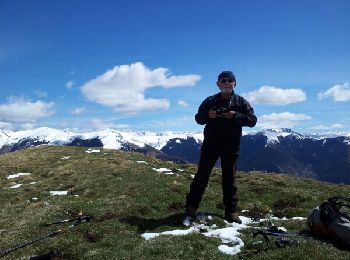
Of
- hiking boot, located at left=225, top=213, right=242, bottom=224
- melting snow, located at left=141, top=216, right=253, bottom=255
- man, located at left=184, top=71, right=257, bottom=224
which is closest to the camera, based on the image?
melting snow, located at left=141, top=216, right=253, bottom=255

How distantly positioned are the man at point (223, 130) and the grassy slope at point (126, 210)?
191cm

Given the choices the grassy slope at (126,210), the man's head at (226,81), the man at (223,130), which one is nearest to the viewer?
the grassy slope at (126,210)

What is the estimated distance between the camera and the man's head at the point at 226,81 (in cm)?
1658

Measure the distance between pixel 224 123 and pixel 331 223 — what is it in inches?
223

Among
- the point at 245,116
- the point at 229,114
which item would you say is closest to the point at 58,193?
the point at 229,114

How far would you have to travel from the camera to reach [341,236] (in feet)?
43.8

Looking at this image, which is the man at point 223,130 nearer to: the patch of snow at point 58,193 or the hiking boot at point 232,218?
the hiking boot at point 232,218

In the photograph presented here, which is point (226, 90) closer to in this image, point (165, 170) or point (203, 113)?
point (203, 113)

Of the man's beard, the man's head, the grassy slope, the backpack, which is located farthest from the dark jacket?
the backpack

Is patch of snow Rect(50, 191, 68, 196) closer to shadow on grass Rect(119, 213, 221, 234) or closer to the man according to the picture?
shadow on grass Rect(119, 213, 221, 234)

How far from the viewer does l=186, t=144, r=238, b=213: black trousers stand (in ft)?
56.5

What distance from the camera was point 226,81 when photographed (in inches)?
655

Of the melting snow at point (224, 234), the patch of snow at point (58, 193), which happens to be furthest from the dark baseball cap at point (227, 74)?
the patch of snow at point (58, 193)

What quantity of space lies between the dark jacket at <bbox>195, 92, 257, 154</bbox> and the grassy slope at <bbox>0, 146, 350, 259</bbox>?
3.50 m
